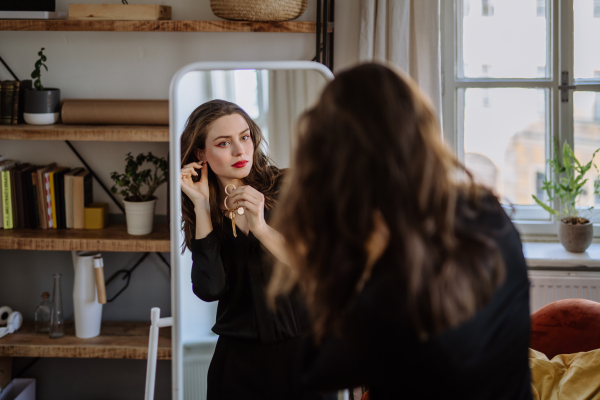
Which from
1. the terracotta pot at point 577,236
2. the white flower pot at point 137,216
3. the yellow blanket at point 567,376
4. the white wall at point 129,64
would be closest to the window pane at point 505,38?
the white wall at point 129,64

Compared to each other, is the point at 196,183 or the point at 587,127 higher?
the point at 587,127

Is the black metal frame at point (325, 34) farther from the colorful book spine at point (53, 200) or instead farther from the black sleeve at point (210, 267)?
the colorful book spine at point (53, 200)

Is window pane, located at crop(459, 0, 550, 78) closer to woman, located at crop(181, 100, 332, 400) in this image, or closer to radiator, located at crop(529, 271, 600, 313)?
radiator, located at crop(529, 271, 600, 313)

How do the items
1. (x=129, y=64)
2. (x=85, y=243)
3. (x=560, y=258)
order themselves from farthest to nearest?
(x=129, y=64)
(x=560, y=258)
(x=85, y=243)

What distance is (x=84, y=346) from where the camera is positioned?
201 centimetres

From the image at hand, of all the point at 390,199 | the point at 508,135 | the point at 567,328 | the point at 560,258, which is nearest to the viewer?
the point at 390,199

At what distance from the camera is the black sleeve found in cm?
138

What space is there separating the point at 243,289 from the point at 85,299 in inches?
38.0

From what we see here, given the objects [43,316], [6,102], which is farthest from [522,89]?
[43,316]

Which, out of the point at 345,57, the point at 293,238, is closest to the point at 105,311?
the point at 345,57

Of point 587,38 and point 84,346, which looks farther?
point 587,38

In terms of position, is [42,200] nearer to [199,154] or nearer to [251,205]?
[199,154]

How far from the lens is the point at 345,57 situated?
2.18 metres

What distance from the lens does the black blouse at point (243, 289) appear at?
4.46 feet
